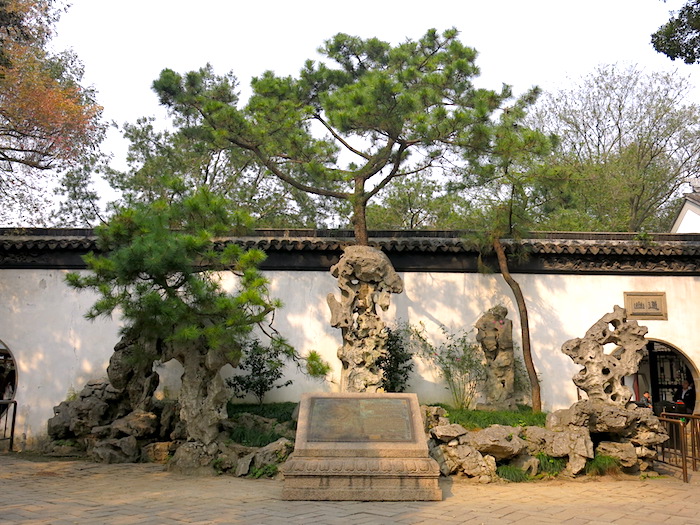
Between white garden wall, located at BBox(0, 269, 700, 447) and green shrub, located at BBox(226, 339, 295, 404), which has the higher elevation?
white garden wall, located at BBox(0, 269, 700, 447)

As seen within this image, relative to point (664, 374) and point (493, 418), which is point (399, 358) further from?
point (664, 374)

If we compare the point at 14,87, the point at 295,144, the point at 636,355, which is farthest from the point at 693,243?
the point at 14,87

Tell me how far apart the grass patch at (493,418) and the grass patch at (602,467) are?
1.17 meters

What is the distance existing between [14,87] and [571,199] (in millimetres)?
9445

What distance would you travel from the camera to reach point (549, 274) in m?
11.4

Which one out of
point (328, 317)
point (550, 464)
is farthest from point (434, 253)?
point (550, 464)

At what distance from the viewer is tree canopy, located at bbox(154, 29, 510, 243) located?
8.83 metres

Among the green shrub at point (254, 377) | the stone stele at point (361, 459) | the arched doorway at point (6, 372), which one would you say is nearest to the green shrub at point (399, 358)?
the green shrub at point (254, 377)

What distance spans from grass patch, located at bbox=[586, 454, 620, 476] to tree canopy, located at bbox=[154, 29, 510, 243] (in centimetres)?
449

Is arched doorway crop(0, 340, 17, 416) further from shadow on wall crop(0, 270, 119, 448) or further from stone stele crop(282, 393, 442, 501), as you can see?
stone stele crop(282, 393, 442, 501)

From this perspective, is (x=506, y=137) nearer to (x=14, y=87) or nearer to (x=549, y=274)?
(x=549, y=274)

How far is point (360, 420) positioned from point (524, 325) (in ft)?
14.4

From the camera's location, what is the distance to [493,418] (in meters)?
9.02

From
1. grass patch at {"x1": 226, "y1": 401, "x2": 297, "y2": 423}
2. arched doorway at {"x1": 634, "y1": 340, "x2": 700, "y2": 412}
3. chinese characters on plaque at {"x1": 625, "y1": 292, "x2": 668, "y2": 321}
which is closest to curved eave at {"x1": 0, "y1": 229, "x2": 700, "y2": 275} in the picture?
chinese characters on plaque at {"x1": 625, "y1": 292, "x2": 668, "y2": 321}
